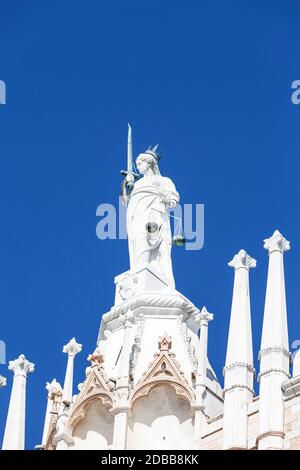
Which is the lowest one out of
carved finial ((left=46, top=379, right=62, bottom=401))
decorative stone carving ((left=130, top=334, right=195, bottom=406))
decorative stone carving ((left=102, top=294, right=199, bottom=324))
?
decorative stone carving ((left=130, top=334, right=195, bottom=406))

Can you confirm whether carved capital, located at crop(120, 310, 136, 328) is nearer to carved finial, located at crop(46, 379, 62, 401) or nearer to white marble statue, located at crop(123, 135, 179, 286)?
white marble statue, located at crop(123, 135, 179, 286)

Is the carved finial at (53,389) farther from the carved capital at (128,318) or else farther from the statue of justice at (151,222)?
the statue of justice at (151,222)

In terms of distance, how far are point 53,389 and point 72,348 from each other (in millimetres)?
1308

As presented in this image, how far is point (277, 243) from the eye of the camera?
4391 centimetres

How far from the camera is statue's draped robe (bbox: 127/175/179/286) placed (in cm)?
5072

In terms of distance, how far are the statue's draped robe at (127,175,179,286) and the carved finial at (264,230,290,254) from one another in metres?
6.50

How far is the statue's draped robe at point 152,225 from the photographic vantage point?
5072 centimetres

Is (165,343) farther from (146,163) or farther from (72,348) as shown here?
(146,163)

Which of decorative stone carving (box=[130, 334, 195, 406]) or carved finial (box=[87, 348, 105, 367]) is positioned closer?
decorative stone carving (box=[130, 334, 195, 406])

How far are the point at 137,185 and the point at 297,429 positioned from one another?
1395cm

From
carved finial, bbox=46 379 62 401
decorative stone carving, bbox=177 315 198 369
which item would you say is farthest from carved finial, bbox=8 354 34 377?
decorative stone carving, bbox=177 315 198 369
